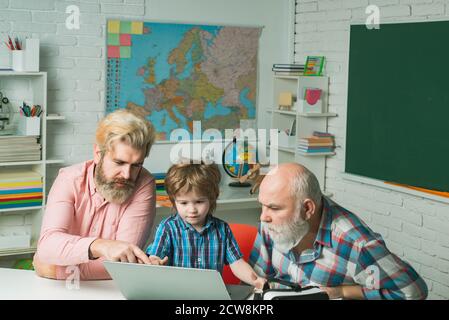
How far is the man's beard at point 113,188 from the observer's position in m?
2.04

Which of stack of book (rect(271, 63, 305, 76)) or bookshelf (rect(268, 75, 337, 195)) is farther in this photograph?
stack of book (rect(271, 63, 305, 76))

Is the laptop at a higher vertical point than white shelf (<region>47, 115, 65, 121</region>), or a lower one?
lower

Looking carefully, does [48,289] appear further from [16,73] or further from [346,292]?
[16,73]

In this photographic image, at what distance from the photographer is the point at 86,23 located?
419 centimetres

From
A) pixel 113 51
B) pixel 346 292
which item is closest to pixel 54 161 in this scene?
pixel 113 51

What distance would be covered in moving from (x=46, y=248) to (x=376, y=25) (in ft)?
9.30

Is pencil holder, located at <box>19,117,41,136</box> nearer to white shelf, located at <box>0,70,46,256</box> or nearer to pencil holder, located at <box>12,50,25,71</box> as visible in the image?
white shelf, located at <box>0,70,46,256</box>

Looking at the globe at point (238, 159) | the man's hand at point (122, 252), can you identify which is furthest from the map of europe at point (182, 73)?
the man's hand at point (122, 252)

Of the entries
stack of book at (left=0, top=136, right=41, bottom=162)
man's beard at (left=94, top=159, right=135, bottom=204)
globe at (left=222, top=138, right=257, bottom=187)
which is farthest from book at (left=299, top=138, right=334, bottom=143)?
man's beard at (left=94, top=159, right=135, bottom=204)

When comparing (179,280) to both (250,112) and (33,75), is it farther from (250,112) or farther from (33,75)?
(250,112)

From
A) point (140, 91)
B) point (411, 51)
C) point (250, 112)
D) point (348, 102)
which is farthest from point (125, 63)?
point (411, 51)

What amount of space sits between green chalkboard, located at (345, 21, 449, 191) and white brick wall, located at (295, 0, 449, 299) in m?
0.08

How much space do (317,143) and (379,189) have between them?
1.75 feet

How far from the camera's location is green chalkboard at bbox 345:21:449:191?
3709 mm
